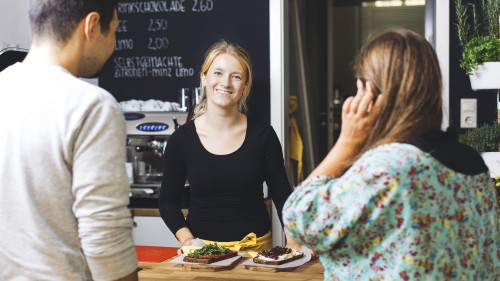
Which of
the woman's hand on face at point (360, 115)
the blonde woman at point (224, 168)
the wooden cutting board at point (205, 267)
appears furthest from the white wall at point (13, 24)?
the woman's hand on face at point (360, 115)

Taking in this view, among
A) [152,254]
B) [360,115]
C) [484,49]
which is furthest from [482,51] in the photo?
[360,115]

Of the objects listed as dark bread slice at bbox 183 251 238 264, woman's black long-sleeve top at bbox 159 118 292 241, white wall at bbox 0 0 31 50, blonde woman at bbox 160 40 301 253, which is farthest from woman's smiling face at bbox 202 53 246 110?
white wall at bbox 0 0 31 50

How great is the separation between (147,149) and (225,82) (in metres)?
1.45

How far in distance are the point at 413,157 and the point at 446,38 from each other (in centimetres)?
256

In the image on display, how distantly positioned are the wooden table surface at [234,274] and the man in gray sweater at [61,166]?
754 mm

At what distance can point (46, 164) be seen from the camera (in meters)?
1.19

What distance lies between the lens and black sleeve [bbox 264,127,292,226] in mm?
2512

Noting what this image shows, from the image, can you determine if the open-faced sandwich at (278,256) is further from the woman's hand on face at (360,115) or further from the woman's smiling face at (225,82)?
the woman's hand on face at (360,115)

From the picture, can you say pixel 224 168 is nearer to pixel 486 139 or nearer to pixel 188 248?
pixel 188 248

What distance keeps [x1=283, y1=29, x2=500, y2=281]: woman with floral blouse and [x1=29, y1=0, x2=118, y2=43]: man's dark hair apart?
55cm

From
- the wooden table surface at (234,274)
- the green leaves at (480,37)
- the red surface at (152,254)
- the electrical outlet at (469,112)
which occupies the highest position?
the green leaves at (480,37)

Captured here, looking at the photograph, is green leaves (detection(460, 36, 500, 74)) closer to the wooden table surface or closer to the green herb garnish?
the wooden table surface

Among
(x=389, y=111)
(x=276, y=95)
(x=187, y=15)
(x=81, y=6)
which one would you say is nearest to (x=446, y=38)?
(x=276, y=95)

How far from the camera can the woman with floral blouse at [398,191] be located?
1188mm
